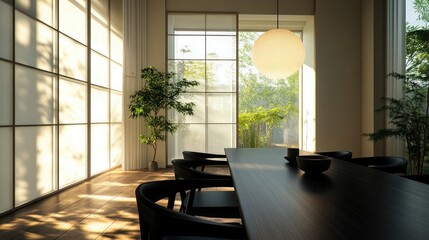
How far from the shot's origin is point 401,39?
4906 mm

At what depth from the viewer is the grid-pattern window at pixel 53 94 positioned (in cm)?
275

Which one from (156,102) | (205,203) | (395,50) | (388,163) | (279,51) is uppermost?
(395,50)

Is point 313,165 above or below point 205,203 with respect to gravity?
above

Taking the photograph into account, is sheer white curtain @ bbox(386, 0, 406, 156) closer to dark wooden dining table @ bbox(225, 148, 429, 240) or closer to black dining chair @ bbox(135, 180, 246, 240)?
dark wooden dining table @ bbox(225, 148, 429, 240)

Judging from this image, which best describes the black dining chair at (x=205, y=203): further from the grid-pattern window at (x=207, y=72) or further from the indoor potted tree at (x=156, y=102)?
the grid-pattern window at (x=207, y=72)

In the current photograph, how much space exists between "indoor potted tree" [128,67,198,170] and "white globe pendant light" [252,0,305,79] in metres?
2.53

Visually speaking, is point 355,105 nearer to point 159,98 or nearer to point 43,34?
point 159,98

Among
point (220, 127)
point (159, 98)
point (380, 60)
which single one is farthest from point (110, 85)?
point (380, 60)

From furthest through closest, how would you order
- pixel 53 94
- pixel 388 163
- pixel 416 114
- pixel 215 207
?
1. pixel 416 114
2. pixel 53 94
3. pixel 388 163
4. pixel 215 207

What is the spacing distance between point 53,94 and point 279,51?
2.55 metres

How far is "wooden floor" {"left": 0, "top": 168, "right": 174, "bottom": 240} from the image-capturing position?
2326 millimetres

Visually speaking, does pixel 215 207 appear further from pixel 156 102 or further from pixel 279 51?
pixel 156 102

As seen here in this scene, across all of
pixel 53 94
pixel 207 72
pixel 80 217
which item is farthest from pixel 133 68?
pixel 80 217

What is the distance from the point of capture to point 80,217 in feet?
8.98
